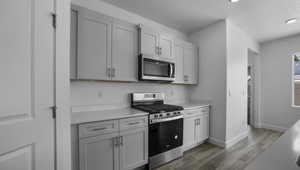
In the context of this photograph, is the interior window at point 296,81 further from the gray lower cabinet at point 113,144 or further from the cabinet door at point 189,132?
the gray lower cabinet at point 113,144

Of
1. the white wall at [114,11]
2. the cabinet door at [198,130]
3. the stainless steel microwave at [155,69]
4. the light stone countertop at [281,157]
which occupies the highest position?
the white wall at [114,11]

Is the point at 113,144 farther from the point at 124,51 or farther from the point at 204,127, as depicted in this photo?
the point at 204,127

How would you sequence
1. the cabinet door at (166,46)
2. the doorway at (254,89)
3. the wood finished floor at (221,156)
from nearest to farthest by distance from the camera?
1. the wood finished floor at (221,156)
2. the cabinet door at (166,46)
3. the doorway at (254,89)

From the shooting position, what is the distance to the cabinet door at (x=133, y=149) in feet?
5.77

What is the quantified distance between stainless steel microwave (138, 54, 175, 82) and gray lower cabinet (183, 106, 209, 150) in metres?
0.79

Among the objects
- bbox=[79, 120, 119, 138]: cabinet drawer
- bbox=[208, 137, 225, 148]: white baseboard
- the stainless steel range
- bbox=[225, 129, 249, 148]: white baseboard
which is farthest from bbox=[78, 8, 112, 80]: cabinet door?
bbox=[225, 129, 249, 148]: white baseboard

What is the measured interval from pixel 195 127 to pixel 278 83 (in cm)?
323

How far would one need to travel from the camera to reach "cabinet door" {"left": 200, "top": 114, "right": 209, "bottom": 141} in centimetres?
283

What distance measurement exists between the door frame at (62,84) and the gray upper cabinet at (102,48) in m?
0.63

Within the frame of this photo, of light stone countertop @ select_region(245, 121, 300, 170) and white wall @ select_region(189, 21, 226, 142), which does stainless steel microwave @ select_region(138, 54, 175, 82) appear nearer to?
white wall @ select_region(189, 21, 226, 142)

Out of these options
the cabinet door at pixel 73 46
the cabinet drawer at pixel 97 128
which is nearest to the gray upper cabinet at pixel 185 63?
the cabinet drawer at pixel 97 128

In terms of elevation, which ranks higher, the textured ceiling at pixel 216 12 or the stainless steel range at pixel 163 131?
the textured ceiling at pixel 216 12

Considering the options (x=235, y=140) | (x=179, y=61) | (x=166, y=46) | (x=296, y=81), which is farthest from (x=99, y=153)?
(x=296, y=81)

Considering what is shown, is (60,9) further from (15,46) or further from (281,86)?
(281,86)
